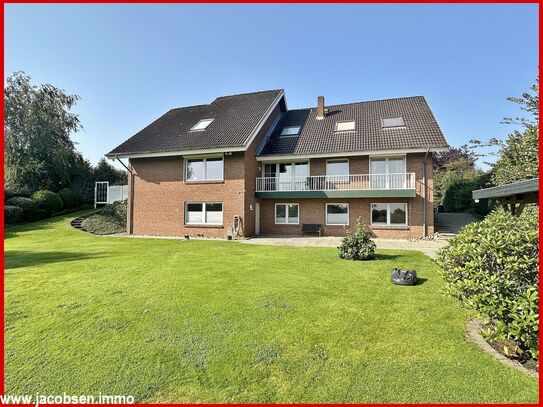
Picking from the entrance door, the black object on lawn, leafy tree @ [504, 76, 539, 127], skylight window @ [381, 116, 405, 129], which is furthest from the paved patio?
leafy tree @ [504, 76, 539, 127]

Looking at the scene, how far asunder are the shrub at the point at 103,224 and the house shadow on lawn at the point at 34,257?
749 centimetres

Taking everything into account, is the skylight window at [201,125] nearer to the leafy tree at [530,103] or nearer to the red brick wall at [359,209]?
the red brick wall at [359,209]

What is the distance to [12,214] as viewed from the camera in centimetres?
2025

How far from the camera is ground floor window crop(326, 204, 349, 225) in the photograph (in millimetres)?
17250

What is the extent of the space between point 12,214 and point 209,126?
15033 mm

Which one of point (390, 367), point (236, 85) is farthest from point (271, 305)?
point (236, 85)

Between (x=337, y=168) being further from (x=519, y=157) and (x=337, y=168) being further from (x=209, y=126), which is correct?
(x=519, y=157)

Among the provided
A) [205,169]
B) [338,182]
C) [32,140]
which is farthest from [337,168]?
[32,140]

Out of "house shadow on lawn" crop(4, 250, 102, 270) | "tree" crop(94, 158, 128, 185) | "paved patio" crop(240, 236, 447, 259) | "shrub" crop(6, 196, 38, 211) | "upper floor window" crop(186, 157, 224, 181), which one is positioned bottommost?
"house shadow on lawn" crop(4, 250, 102, 270)

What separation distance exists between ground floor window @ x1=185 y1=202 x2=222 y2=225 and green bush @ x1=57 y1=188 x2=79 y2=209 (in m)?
14.3

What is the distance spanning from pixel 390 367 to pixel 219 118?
1927 cm

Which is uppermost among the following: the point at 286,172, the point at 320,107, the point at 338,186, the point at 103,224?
the point at 320,107

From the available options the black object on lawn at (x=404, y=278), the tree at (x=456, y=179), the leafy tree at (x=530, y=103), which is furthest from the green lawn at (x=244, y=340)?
the tree at (x=456, y=179)

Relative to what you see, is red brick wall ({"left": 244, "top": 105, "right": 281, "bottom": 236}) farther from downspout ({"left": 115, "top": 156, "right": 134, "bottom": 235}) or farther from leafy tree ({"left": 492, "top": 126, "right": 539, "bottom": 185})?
leafy tree ({"left": 492, "top": 126, "right": 539, "bottom": 185})
